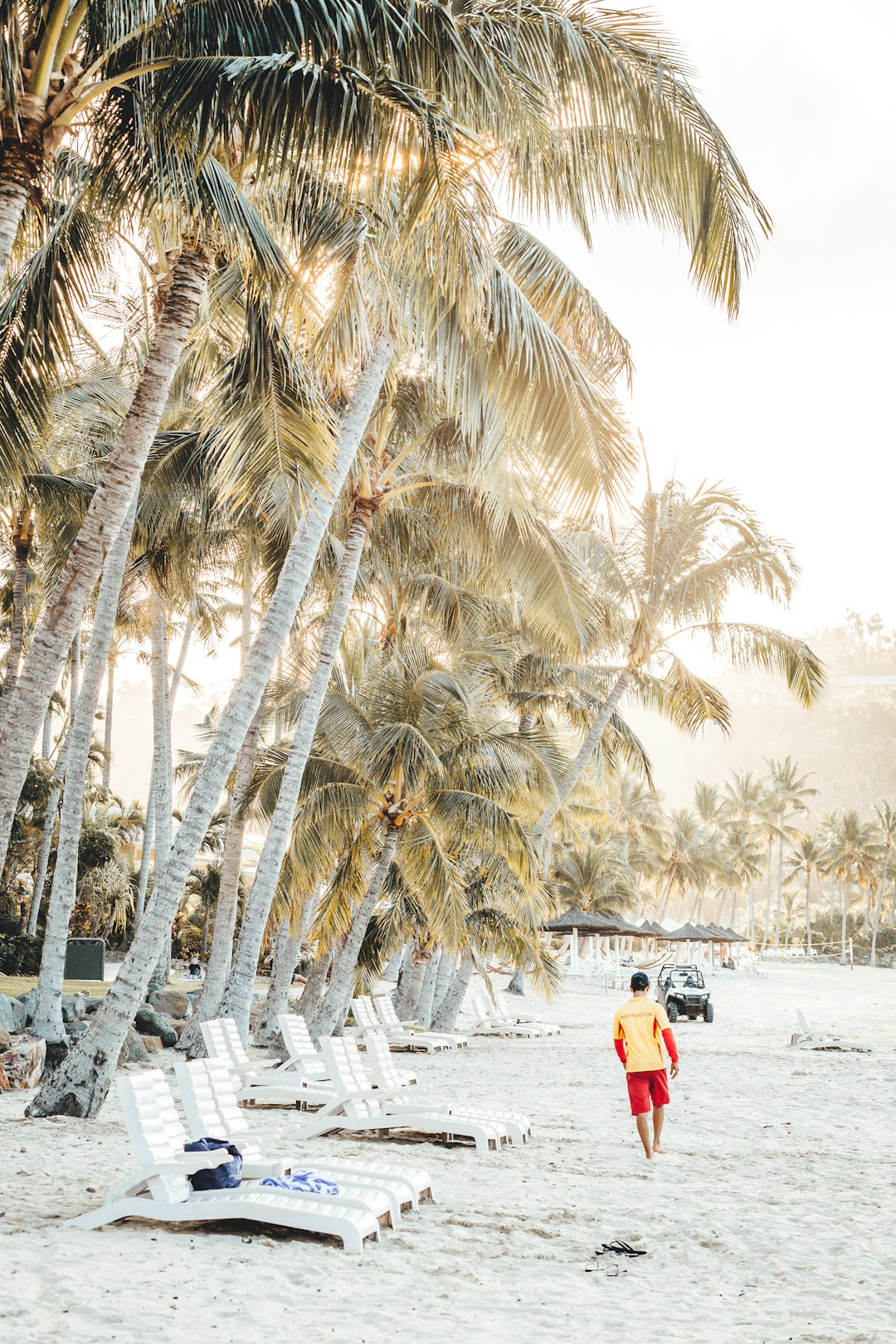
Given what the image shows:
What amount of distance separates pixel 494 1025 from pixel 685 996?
6.26 m

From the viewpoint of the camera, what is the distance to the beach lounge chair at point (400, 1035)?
15680mm

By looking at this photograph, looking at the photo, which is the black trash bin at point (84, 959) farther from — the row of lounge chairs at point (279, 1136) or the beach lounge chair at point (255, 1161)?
the beach lounge chair at point (255, 1161)

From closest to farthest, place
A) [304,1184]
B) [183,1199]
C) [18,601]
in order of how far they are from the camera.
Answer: [183,1199], [304,1184], [18,601]

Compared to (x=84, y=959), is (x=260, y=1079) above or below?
above

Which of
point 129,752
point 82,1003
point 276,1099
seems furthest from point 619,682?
point 129,752

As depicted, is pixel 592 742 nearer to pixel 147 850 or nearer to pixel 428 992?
pixel 428 992

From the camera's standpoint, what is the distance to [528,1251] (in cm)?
577

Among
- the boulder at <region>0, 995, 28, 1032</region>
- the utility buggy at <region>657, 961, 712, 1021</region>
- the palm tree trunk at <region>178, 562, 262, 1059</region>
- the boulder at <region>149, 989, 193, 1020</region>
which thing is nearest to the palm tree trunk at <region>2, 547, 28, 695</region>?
the palm tree trunk at <region>178, 562, 262, 1059</region>

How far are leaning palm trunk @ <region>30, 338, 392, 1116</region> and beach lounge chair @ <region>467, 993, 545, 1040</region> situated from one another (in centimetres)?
1260

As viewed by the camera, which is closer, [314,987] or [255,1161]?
[255,1161]

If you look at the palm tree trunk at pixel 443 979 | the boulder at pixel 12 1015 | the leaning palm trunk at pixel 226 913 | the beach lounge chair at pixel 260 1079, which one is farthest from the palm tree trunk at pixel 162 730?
the beach lounge chair at pixel 260 1079

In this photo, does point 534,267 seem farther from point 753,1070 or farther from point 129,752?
point 129,752

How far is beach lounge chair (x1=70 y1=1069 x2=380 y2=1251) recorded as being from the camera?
547 centimetres

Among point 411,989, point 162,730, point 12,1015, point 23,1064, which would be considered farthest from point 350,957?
point 411,989
